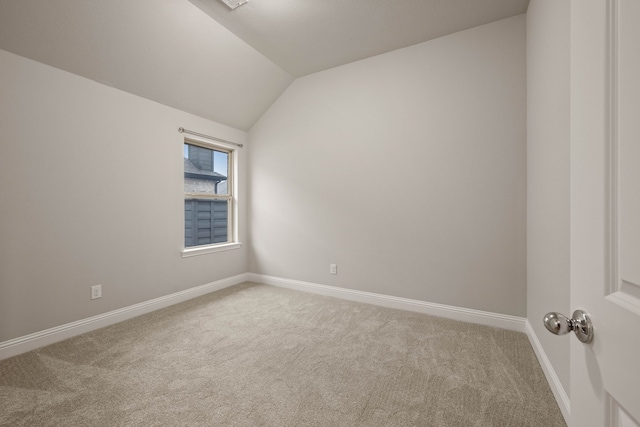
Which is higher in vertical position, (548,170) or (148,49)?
(148,49)

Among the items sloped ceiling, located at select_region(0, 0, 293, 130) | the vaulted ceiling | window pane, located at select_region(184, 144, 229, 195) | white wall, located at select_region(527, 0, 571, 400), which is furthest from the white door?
window pane, located at select_region(184, 144, 229, 195)

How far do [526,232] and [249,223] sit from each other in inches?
131

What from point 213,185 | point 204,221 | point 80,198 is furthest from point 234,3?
point 204,221

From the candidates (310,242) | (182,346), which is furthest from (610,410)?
(310,242)

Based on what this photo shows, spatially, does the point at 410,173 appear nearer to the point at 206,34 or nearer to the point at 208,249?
the point at 206,34

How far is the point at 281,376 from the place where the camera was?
1786 millimetres

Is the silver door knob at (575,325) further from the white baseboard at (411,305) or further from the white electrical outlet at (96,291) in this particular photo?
the white electrical outlet at (96,291)

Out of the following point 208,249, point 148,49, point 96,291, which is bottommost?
point 96,291

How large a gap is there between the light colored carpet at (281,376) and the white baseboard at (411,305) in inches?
4.0

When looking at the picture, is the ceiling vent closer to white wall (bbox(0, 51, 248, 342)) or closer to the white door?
white wall (bbox(0, 51, 248, 342))

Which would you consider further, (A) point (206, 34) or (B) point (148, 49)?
(A) point (206, 34)

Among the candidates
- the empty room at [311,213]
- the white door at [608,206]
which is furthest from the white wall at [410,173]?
the white door at [608,206]

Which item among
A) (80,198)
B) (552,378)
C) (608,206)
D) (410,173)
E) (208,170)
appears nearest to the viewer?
(608,206)

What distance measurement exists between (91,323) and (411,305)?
305 centimetres
